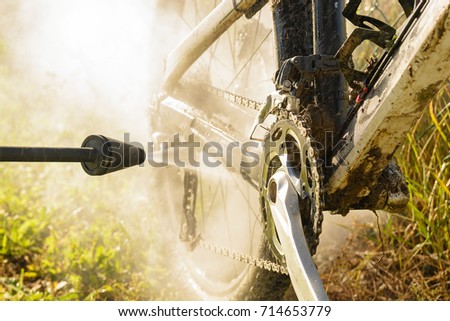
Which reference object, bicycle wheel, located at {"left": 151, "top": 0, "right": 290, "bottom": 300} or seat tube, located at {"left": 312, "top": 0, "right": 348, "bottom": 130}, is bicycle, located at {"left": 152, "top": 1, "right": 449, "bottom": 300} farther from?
bicycle wheel, located at {"left": 151, "top": 0, "right": 290, "bottom": 300}

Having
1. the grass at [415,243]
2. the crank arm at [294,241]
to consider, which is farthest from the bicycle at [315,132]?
the grass at [415,243]

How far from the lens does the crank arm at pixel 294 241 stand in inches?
63.1

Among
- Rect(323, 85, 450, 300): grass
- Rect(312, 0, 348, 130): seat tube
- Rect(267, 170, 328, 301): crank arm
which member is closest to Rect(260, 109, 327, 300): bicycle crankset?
Rect(267, 170, 328, 301): crank arm

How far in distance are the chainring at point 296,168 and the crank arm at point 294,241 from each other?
1.2 inches

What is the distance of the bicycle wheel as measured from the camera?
2729mm

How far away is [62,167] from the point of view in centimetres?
419

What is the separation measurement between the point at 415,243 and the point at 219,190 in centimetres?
96

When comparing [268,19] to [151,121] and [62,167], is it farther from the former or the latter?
[62,167]

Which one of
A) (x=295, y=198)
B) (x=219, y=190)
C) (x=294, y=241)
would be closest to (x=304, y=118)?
(x=295, y=198)

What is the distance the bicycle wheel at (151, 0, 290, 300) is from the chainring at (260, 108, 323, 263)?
1.93 ft

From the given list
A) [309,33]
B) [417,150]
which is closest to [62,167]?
[417,150]

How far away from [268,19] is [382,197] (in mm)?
1325

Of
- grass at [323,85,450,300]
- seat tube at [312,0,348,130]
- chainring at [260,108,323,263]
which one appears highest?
seat tube at [312,0,348,130]

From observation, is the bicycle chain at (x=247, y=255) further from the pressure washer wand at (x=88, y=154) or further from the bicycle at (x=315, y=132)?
the pressure washer wand at (x=88, y=154)
